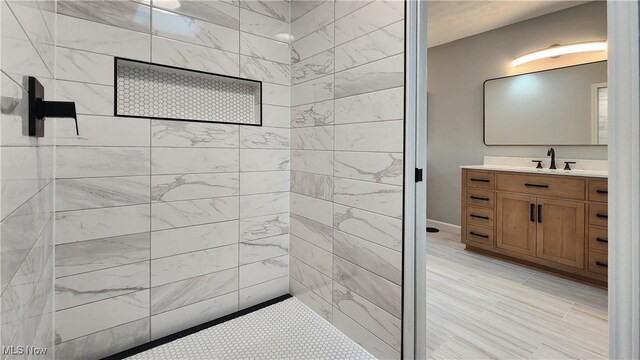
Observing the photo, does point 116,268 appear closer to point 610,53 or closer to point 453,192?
point 610,53

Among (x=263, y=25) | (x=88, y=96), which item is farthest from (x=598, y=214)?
(x=88, y=96)

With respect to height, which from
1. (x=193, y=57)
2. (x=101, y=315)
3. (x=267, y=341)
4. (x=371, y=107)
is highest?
(x=193, y=57)

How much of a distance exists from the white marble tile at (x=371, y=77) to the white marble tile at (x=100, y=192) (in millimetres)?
1272

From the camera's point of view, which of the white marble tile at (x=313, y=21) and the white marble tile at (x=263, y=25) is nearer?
the white marble tile at (x=313, y=21)

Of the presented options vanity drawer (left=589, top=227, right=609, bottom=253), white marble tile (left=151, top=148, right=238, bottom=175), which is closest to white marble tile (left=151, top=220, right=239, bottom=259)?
white marble tile (left=151, top=148, right=238, bottom=175)

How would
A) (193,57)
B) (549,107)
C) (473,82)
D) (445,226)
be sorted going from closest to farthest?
(193,57) → (549,107) → (473,82) → (445,226)

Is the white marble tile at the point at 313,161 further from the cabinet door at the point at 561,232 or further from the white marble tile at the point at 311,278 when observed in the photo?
the cabinet door at the point at 561,232

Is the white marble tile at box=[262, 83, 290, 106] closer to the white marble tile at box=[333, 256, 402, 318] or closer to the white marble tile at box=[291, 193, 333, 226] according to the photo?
the white marble tile at box=[291, 193, 333, 226]

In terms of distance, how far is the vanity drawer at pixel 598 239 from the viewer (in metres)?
2.44

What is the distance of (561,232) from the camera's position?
2.70 m

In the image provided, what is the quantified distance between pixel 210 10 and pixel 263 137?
85cm

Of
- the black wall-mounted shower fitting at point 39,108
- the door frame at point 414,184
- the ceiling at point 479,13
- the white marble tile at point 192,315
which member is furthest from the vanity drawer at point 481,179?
the black wall-mounted shower fitting at point 39,108

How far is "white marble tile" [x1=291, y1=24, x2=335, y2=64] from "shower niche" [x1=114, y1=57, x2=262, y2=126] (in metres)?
0.36

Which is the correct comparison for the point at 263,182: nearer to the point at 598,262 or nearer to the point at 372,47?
the point at 372,47
